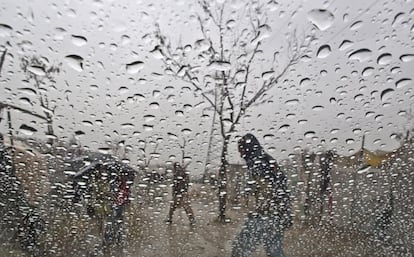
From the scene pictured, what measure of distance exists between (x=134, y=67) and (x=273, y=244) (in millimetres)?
1958

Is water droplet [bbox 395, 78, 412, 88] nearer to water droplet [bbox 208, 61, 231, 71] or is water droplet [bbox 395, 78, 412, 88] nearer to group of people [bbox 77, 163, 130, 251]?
water droplet [bbox 208, 61, 231, 71]

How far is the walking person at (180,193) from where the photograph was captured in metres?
4.14

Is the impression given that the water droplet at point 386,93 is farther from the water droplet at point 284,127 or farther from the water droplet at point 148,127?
the water droplet at point 148,127

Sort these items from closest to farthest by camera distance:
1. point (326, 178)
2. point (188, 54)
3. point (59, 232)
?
point (188, 54) < point (326, 178) < point (59, 232)

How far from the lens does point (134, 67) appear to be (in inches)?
159

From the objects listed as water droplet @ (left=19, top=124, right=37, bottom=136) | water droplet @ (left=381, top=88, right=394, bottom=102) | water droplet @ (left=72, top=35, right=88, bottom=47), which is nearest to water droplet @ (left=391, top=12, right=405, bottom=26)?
water droplet @ (left=381, top=88, right=394, bottom=102)

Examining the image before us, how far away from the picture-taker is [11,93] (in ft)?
13.4

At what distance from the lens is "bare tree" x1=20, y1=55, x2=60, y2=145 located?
3966 mm

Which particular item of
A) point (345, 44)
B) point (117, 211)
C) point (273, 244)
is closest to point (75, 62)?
point (117, 211)

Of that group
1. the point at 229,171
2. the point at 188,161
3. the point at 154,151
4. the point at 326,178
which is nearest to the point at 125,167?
the point at 154,151

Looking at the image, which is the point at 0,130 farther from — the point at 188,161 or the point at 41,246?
the point at 188,161

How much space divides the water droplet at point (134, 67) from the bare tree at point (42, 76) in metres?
0.56

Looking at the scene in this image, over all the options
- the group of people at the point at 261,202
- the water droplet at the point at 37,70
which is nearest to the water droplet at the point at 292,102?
the group of people at the point at 261,202

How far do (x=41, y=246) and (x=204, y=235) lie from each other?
1.56 m
